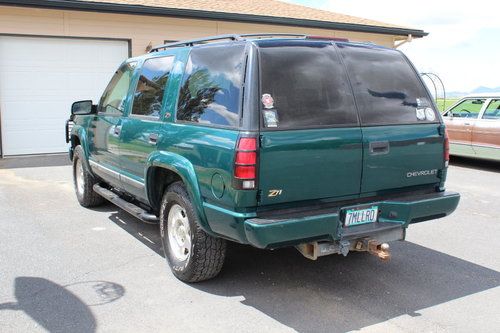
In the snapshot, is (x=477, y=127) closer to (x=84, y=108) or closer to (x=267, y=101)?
(x=84, y=108)

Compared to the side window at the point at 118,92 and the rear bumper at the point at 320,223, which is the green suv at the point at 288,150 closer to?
the rear bumper at the point at 320,223

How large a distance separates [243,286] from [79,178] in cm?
396

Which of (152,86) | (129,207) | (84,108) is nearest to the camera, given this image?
(152,86)

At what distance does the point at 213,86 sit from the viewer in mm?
4199

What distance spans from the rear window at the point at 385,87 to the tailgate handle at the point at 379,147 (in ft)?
0.57

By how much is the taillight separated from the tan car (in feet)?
29.5

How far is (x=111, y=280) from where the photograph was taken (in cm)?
462

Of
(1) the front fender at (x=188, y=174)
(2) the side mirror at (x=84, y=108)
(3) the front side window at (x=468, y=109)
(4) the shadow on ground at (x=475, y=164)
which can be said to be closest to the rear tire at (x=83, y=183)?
(2) the side mirror at (x=84, y=108)

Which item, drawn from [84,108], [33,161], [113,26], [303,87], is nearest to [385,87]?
[303,87]

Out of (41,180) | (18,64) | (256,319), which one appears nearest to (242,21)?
(18,64)

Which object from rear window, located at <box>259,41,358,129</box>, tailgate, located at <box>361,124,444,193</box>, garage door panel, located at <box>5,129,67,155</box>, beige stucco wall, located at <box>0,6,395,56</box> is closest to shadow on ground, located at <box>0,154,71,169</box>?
garage door panel, located at <box>5,129,67,155</box>

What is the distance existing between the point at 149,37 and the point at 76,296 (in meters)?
9.98

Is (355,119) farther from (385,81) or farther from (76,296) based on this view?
(76,296)

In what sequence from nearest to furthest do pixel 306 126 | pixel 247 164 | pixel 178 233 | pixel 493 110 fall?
pixel 247 164, pixel 306 126, pixel 178 233, pixel 493 110
